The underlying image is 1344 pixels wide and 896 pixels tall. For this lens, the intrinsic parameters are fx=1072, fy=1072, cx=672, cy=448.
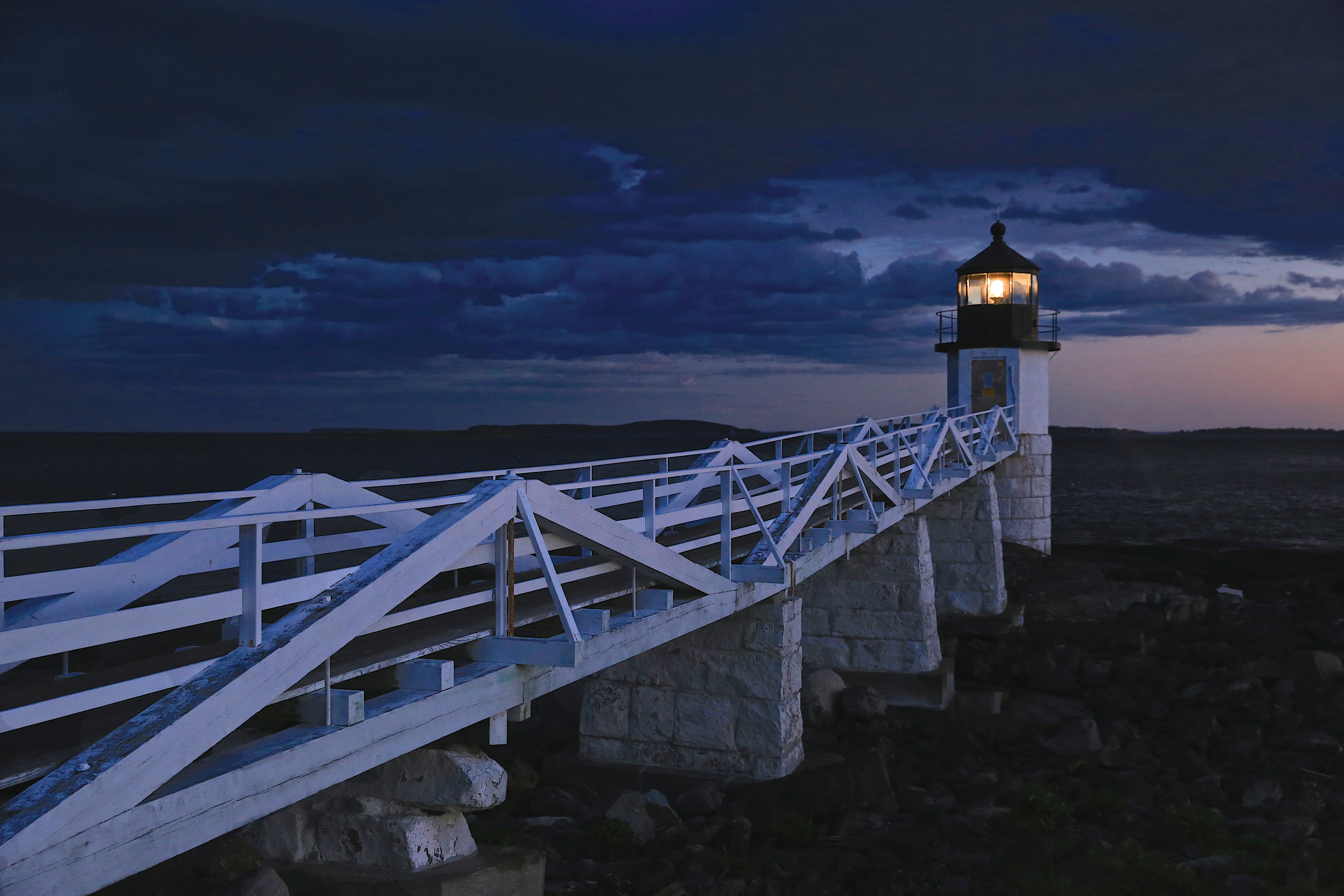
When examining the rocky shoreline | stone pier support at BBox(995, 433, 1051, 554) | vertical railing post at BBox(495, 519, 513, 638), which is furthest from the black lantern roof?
vertical railing post at BBox(495, 519, 513, 638)

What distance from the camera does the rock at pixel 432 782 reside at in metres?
5.71

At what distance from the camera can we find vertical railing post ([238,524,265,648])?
403cm

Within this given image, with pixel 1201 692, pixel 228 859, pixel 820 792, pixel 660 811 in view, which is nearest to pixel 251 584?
pixel 228 859

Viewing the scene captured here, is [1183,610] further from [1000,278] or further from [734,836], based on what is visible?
[734,836]

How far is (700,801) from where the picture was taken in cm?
933

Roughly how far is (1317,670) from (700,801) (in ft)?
34.6

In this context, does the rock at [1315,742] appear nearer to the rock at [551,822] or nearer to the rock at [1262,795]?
the rock at [1262,795]

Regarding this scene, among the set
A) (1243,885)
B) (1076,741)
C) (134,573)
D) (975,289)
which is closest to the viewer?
(134,573)

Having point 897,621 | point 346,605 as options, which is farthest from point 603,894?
point 897,621

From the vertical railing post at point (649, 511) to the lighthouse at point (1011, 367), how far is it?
65.5ft

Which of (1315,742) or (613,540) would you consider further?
(1315,742)

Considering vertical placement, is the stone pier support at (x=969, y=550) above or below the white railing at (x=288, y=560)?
below

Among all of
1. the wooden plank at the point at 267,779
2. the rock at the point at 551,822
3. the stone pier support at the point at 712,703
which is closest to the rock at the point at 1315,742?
the stone pier support at the point at 712,703

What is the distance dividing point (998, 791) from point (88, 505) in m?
8.79
